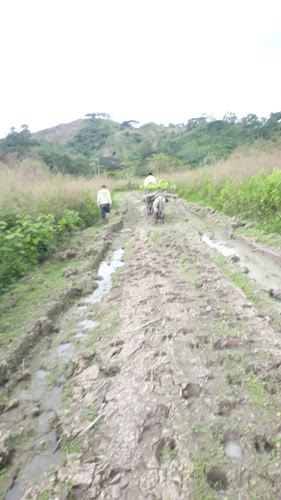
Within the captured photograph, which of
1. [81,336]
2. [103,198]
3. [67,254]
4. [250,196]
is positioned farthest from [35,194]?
[250,196]

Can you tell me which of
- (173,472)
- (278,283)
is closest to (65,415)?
(173,472)

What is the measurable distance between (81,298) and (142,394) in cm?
289

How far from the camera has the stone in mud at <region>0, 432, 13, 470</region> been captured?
2420 mm

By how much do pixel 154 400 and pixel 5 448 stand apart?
1.19 m

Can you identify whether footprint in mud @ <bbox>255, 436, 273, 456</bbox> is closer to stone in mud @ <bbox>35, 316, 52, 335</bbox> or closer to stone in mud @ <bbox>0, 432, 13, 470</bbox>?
stone in mud @ <bbox>0, 432, 13, 470</bbox>

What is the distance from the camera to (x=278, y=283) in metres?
5.78

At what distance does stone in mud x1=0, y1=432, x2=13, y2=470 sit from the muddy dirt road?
1 cm

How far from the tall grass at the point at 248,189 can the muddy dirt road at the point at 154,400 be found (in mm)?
4167

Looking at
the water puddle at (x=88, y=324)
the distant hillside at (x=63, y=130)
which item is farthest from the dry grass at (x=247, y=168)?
the distant hillside at (x=63, y=130)

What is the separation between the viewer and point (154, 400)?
8.86 ft

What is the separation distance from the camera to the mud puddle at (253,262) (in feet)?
19.4

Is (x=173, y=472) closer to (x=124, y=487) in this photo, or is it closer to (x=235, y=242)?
(x=124, y=487)

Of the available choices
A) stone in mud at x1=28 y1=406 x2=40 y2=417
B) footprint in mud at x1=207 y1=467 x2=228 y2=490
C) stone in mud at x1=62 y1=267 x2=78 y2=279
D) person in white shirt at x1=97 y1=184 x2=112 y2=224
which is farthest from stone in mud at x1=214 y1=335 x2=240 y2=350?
person in white shirt at x1=97 y1=184 x2=112 y2=224

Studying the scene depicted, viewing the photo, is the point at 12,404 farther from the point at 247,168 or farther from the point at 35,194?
the point at 247,168
